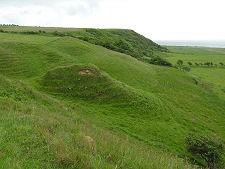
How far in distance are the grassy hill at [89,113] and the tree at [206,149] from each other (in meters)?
1.23

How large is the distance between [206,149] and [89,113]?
40.4 feet

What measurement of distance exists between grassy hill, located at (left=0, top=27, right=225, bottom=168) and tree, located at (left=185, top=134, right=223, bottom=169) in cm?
Answer: 123

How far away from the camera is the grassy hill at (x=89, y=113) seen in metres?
4.36

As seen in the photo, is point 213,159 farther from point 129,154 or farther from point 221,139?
point 129,154

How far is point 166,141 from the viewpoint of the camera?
15523mm

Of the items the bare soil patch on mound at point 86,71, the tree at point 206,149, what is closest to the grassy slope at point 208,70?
the tree at point 206,149

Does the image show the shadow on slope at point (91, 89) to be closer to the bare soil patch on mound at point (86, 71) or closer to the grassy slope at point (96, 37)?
the bare soil patch on mound at point (86, 71)

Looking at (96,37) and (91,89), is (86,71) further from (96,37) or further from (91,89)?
(96,37)

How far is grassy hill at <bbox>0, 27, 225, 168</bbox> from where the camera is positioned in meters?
4.36

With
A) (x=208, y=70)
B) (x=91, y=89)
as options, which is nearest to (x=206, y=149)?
(x=91, y=89)

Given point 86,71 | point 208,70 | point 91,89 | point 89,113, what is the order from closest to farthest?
point 89,113
point 91,89
point 86,71
point 208,70

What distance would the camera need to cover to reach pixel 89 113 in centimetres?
1706

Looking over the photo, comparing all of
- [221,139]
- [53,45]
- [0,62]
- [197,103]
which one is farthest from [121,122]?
[53,45]

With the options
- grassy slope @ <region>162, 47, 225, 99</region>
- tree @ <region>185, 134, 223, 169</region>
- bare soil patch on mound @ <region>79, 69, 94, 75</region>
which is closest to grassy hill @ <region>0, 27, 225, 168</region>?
bare soil patch on mound @ <region>79, 69, 94, 75</region>
